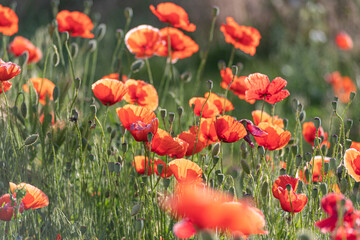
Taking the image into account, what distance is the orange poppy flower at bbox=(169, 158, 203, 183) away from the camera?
1.33m

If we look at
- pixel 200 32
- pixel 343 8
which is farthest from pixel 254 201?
pixel 343 8

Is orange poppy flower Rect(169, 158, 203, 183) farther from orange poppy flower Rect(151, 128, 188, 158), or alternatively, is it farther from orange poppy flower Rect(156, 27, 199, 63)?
orange poppy flower Rect(156, 27, 199, 63)

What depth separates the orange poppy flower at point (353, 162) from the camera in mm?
1337

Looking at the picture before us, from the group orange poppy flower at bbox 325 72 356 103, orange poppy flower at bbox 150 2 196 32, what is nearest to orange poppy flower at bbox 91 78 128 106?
orange poppy flower at bbox 150 2 196 32

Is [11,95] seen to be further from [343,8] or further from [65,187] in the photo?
[343,8]

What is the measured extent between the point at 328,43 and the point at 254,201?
441 cm

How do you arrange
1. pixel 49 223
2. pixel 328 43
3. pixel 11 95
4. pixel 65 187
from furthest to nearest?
pixel 328 43 < pixel 11 95 < pixel 65 187 < pixel 49 223

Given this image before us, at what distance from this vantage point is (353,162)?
1351 millimetres

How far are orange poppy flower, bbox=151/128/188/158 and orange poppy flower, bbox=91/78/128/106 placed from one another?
199mm

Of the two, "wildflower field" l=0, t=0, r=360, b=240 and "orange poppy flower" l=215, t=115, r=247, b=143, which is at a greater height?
"orange poppy flower" l=215, t=115, r=247, b=143

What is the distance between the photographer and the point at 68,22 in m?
2.20

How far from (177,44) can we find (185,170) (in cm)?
103

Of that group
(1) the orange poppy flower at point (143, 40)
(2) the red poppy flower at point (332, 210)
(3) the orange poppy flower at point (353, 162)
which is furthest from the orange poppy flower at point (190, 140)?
(1) the orange poppy flower at point (143, 40)

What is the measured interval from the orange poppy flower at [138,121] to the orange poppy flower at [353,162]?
0.49 metres
